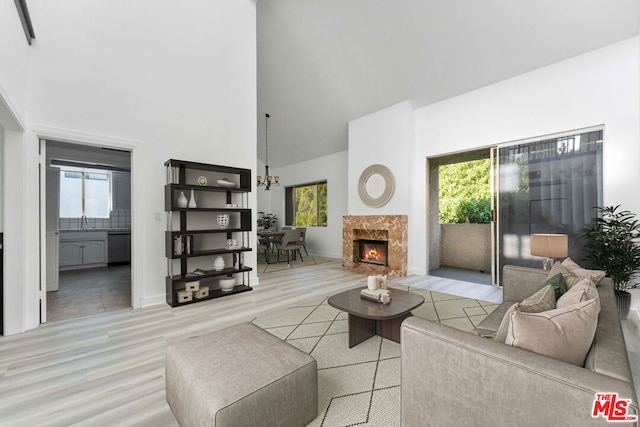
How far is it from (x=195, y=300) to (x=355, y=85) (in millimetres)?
4625

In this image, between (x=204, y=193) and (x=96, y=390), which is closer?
(x=96, y=390)

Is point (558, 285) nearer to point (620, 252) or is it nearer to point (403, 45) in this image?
point (620, 252)

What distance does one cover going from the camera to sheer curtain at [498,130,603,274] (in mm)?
3420

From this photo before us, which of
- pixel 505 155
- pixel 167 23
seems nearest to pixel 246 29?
pixel 167 23

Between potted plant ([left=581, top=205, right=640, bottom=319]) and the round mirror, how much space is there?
306 cm

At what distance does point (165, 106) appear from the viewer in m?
3.60

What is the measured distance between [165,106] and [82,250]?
4.36 m

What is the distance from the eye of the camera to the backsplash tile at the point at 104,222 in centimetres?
602

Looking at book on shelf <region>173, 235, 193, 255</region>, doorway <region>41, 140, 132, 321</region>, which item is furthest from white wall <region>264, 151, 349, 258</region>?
doorway <region>41, 140, 132, 321</region>

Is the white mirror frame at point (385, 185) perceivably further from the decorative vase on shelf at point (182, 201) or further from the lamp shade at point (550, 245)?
the decorative vase on shelf at point (182, 201)

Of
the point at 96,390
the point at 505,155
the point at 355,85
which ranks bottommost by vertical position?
the point at 96,390

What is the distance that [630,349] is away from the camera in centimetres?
221

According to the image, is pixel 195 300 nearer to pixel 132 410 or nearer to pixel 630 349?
pixel 132 410

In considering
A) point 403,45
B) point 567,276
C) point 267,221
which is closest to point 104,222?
point 267,221
